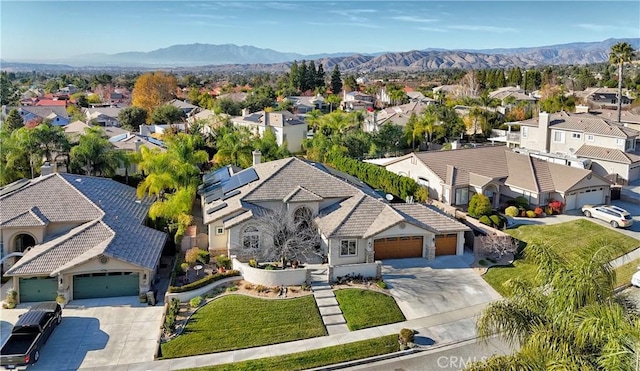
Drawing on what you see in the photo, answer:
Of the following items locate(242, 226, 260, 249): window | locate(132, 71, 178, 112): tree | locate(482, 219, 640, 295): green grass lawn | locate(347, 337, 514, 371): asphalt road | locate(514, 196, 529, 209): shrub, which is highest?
locate(132, 71, 178, 112): tree

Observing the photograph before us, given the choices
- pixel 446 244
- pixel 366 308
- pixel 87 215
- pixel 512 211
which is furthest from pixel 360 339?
pixel 512 211

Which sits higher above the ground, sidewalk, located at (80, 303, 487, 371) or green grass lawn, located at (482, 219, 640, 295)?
green grass lawn, located at (482, 219, 640, 295)

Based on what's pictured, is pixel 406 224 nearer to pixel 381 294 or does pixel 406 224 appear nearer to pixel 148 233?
pixel 381 294

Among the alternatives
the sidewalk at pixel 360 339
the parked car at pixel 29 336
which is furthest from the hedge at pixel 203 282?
the parked car at pixel 29 336

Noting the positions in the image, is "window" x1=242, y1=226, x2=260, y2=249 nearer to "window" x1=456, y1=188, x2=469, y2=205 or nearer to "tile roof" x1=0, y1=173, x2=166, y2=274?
"tile roof" x1=0, y1=173, x2=166, y2=274

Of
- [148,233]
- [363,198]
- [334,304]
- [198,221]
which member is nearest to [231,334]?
[334,304]

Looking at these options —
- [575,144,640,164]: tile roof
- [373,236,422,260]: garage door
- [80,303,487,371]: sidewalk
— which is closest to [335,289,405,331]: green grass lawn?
[80,303,487,371]: sidewalk

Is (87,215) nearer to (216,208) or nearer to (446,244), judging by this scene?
(216,208)
